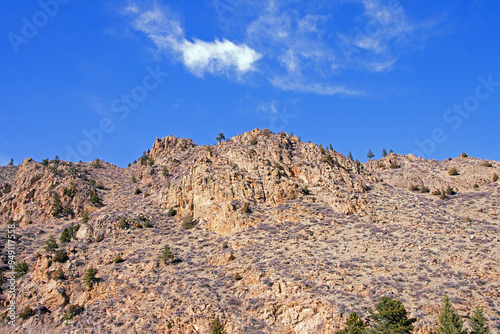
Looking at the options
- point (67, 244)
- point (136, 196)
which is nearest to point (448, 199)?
point (136, 196)

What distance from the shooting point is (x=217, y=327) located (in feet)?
127

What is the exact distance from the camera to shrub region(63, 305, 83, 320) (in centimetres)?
4609

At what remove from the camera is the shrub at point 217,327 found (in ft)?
126

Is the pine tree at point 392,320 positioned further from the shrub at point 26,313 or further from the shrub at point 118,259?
the shrub at point 26,313

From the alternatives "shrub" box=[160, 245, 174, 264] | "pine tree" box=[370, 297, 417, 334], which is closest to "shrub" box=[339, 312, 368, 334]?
"pine tree" box=[370, 297, 417, 334]

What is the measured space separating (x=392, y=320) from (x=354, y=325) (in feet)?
10.5

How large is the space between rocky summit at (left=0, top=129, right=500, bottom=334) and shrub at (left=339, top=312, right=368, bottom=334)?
86.9 inches

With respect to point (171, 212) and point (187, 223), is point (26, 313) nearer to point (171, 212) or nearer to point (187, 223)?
point (187, 223)

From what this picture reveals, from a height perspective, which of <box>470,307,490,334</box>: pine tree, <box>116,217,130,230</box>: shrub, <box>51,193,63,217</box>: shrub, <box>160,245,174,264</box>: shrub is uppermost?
<box>51,193,63,217</box>: shrub

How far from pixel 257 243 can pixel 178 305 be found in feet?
47.8

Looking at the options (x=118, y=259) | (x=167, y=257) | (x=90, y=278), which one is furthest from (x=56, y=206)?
(x=167, y=257)

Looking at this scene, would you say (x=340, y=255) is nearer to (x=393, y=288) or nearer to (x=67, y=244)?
(x=393, y=288)

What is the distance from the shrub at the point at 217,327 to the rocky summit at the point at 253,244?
861 millimetres

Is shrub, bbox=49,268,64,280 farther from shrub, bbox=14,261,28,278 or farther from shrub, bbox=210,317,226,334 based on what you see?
shrub, bbox=210,317,226,334
